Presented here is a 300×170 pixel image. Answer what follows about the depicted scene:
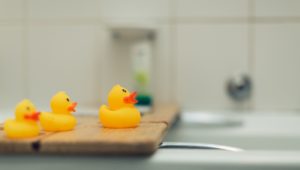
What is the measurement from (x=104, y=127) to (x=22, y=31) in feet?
2.26

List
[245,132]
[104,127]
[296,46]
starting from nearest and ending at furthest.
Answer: [104,127] < [245,132] < [296,46]

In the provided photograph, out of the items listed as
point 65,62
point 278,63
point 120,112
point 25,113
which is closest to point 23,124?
point 25,113

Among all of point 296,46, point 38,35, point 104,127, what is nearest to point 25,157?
point 104,127

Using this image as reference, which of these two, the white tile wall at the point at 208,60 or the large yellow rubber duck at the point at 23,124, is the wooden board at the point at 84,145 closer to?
the large yellow rubber duck at the point at 23,124

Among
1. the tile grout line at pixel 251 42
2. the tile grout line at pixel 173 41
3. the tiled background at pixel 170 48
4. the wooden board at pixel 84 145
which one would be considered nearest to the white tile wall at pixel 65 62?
the tiled background at pixel 170 48

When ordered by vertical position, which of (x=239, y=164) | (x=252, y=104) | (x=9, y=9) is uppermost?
(x=9, y=9)

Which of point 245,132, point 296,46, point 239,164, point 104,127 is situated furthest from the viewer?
point 296,46

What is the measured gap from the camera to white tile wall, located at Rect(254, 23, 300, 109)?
45.2 inches

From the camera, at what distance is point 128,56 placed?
1150 mm

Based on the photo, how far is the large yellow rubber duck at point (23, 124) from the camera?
0.48m

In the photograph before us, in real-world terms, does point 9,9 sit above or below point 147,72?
above

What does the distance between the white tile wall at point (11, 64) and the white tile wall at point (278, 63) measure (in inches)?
25.7

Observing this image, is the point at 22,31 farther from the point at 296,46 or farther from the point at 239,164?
the point at 239,164

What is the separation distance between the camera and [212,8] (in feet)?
3.78
